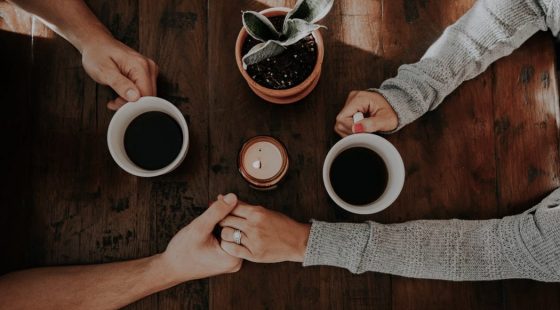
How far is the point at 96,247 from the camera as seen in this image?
38.8 inches

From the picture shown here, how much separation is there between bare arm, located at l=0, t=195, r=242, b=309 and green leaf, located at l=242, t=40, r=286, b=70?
1.02 ft

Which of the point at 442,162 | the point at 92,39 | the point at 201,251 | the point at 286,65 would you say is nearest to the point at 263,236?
the point at 201,251

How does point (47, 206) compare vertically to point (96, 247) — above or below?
above

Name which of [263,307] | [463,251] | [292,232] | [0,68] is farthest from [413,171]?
[0,68]

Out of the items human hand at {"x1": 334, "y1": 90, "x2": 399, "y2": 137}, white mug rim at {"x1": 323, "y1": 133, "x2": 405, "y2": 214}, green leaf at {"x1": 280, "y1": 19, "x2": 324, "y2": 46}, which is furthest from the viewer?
human hand at {"x1": 334, "y1": 90, "x2": 399, "y2": 137}

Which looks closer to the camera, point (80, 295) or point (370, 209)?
point (370, 209)

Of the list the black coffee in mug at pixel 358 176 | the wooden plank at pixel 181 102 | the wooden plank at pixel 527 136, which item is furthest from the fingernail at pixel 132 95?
the wooden plank at pixel 527 136

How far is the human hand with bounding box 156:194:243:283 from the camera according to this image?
897 mm

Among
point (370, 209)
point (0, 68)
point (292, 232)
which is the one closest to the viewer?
point (370, 209)

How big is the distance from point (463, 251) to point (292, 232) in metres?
0.39

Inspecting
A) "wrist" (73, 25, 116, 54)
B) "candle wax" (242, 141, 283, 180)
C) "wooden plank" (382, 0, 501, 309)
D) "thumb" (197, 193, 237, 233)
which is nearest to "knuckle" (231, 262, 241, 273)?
"thumb" (197, 193, 237, 233)

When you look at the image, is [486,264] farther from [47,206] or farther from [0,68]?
[0,68]

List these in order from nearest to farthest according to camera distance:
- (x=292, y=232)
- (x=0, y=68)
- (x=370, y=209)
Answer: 1. (x=370, y=209)
2. (x=292, y=232)
3. (x=0, y=68)

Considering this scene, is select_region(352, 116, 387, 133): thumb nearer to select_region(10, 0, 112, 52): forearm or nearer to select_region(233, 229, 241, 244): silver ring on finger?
select_region(233, 229, 241, 244): silver ring on finger
